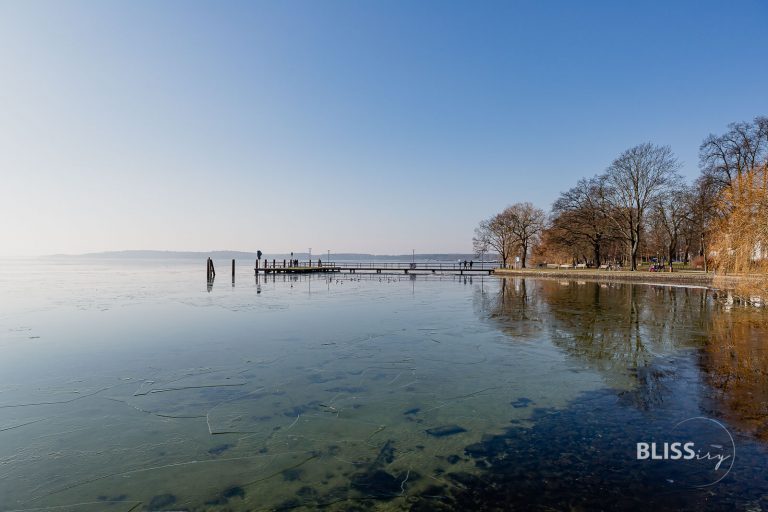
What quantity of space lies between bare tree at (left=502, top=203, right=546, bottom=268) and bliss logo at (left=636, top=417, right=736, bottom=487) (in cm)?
5530

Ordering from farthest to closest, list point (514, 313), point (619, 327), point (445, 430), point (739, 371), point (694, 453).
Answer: point (514, 313), point (619, 327), point (739, 371), point (445, 430), point (694, 453)

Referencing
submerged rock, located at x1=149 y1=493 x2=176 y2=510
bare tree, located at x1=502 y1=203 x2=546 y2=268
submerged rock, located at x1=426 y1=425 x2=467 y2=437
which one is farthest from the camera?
bare tree, located at x1=502 y1=203 x2=546 y2=268

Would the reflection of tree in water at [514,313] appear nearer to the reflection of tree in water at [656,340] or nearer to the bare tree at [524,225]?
the reflection of tree in water at [656,340]

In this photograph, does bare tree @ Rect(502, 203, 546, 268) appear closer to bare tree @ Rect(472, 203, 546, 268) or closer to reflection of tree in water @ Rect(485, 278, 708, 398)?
bare tree @ Rect(472, 203, 546, 268)

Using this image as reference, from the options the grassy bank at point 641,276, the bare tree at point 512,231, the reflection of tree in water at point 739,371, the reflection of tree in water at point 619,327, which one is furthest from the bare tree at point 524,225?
the reflection of tree in water at point 739,371

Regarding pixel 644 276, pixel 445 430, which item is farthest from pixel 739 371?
pixel 644 276

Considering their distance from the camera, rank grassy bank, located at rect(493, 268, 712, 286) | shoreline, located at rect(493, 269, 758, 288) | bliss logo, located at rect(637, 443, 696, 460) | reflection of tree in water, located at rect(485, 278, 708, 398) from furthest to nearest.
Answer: grassy bank, located at rect(493, 268, 712, 286) < shoreline, located at rect(493, 269, 758, 288) < reflection of tree in water, located at rect(485, 278, 708, 398) < bliss logo, located at rect(637, 443, 696, 460)

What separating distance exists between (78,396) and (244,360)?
3156mm

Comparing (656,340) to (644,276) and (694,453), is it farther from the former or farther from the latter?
(644,276)

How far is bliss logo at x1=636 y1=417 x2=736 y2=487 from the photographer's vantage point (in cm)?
441

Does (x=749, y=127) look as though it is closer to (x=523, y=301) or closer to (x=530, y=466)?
(x=523, y=301)

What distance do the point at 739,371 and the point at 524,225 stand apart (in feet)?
173

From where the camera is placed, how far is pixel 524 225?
193 ft

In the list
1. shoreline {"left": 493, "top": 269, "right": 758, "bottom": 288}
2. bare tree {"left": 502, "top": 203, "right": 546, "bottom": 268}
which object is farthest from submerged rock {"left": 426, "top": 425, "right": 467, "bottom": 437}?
bare tree {"left": 502, "top": 203, "right": 546, "bottom": 268}
